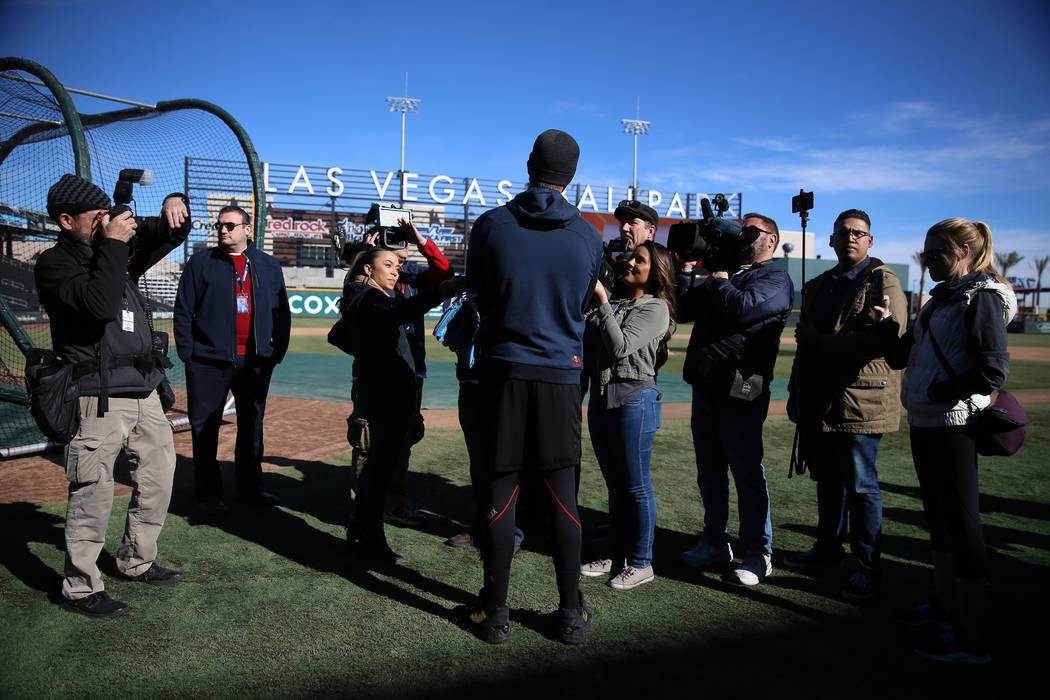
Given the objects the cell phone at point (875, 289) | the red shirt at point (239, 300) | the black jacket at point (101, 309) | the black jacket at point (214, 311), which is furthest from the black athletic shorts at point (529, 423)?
the red shirt at point (239, 300)

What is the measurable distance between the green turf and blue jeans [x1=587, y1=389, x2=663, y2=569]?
0.84ft

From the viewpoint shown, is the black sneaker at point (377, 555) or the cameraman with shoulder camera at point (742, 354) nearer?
the cameraman with shoulder camera at point (742, 354)

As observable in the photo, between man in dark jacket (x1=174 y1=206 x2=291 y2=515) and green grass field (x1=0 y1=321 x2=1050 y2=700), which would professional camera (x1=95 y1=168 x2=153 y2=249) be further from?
green grass field (x1=0 y1=321 x2=1050 y2=700)

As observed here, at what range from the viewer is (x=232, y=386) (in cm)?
504

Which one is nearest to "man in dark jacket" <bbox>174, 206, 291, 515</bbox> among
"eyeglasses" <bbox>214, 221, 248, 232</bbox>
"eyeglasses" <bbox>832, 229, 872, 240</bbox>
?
"eyeglasses" <bbox>214, 221, 248, 232</bbox>

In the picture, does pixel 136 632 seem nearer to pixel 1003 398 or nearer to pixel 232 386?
pixel 232 386

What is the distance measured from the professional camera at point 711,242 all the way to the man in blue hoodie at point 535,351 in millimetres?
880

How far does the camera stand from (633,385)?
3557 millimetres

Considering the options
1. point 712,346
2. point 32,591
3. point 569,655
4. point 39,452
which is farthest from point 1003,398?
point 39,452

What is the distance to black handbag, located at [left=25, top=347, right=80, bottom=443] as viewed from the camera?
3041mm

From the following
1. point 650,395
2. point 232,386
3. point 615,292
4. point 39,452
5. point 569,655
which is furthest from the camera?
point 39,452

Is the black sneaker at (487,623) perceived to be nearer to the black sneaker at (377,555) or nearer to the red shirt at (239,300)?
the black sneaker at (377,555)

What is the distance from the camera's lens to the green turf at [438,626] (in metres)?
2.67

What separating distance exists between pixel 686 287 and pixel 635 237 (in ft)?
1.37
